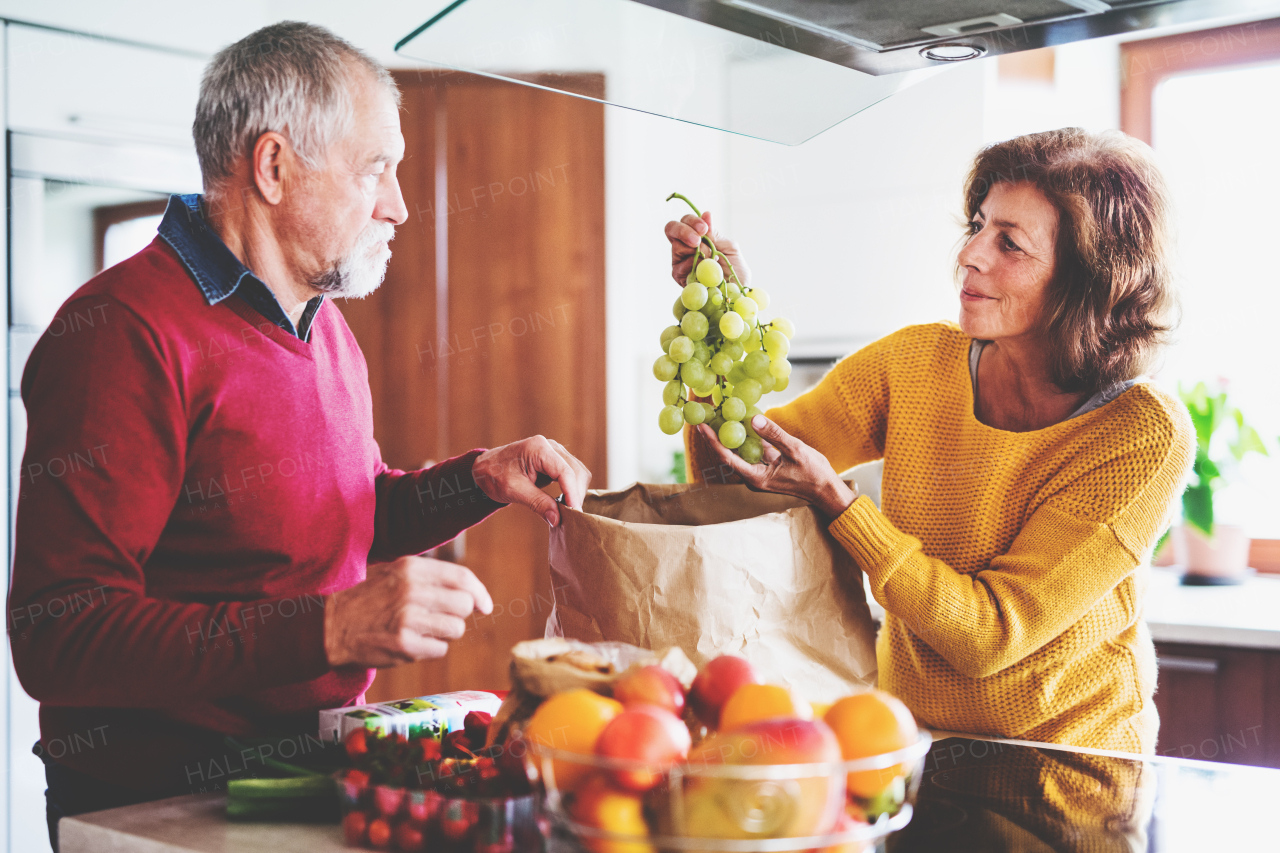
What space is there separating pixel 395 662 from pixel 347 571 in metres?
0.36

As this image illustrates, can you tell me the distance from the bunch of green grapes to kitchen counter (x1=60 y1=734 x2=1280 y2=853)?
16.8 inches

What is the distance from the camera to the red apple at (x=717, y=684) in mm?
760

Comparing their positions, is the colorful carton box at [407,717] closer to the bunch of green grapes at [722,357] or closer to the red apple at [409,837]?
the red apple at [409,837]

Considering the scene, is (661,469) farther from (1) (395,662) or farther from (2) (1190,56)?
(1) (395,662)

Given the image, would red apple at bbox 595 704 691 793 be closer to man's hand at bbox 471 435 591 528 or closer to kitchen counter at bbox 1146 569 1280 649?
man's hand at bbox 471 435 591 528

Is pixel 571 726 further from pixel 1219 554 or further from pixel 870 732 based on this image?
pixel 1219 554

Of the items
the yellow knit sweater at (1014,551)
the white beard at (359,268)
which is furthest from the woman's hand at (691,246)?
the white beard at (359,268)

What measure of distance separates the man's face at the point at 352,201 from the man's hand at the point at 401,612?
1.45 feet

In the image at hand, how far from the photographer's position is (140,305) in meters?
0.97

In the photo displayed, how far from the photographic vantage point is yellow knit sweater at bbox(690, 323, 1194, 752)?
112cm

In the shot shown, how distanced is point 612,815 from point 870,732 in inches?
7.3

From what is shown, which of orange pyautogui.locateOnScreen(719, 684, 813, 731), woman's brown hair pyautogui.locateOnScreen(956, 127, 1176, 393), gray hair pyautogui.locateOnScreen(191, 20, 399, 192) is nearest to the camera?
orange pyautogui.locateOnScreen(719, 684, 813, 731)

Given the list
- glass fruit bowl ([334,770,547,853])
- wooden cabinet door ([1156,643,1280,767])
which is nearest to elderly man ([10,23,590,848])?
glass fruit bowl ([334,770,547,853])

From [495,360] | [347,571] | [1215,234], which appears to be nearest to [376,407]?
[495,360]
